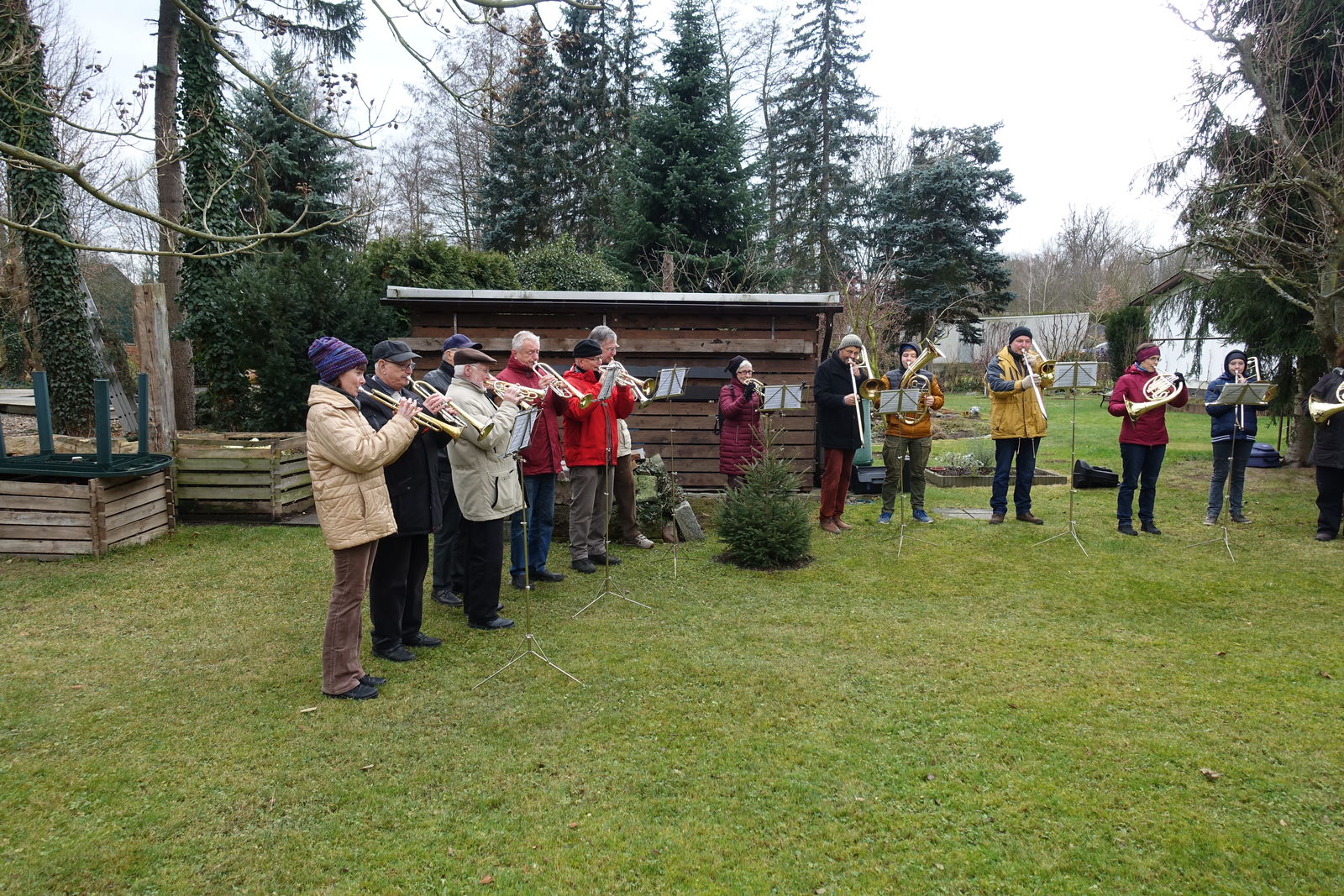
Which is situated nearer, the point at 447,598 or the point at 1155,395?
the point at 447,598

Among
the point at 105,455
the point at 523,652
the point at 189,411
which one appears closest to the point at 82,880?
the point at 523,652

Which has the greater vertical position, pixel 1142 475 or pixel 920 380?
pixel 920 380

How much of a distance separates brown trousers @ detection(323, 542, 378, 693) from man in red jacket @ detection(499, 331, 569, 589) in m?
2.11

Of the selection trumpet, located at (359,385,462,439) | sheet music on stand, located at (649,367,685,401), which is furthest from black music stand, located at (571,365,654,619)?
trumpet, located at (359,385,462,439)

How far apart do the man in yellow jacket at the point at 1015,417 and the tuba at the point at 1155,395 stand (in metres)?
0.87

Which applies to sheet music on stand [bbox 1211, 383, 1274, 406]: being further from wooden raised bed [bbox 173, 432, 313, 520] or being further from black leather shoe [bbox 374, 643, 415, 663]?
wooden raised bed [bbox 173, 432, 313, 520]

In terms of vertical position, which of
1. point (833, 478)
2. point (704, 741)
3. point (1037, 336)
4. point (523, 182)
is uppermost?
point (523, 182)

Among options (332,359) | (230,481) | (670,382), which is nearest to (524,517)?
(332,359)

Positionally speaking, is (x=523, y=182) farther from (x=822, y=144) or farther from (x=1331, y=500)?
(x=1331, y=500)

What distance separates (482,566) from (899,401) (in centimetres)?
452

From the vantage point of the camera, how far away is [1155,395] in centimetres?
825

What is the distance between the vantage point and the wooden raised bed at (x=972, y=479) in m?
12.2

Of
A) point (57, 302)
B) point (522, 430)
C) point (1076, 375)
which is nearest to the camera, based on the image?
point (522, 430)

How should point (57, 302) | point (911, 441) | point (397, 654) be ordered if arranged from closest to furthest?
point (397, 654) → point (911, 441) → point (57, 302)
